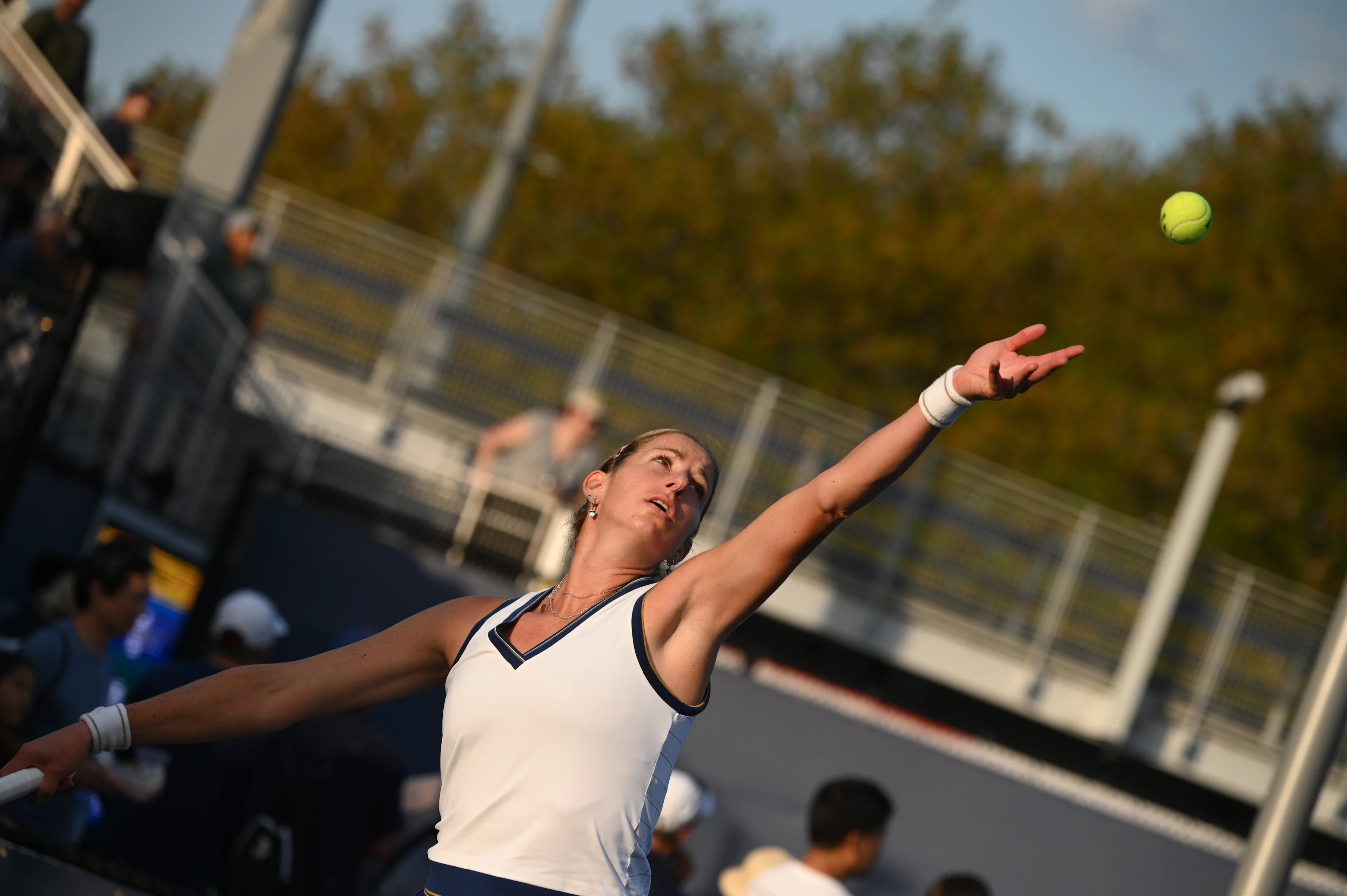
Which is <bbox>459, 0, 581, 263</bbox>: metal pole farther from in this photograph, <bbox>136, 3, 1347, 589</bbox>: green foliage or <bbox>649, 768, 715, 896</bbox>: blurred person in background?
<bbox>649, 768, 715, 896</bbox>: blurred person in background

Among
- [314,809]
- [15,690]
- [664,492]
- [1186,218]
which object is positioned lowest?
[314,809]

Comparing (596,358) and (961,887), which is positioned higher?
(596,358)

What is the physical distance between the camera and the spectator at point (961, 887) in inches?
238

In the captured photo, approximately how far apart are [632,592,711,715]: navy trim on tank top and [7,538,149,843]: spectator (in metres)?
2.95

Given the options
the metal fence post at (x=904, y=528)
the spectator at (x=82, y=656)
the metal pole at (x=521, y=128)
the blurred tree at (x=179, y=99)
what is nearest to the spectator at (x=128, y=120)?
the spectator at (x=82, y=656)

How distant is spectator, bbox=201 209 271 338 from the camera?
960 centimetres

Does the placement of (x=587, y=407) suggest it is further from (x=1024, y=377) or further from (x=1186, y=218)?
(x=1024, y=377)

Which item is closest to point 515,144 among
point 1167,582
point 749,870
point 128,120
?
point 128,120

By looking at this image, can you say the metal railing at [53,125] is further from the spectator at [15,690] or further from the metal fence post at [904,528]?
the metal fence post at [904,528]

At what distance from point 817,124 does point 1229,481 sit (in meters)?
10.7

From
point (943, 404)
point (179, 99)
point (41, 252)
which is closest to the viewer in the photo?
point (943, 404)

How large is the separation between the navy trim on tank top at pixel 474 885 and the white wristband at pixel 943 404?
42.3 inches

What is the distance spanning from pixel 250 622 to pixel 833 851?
289 centimetres

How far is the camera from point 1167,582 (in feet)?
38.1
